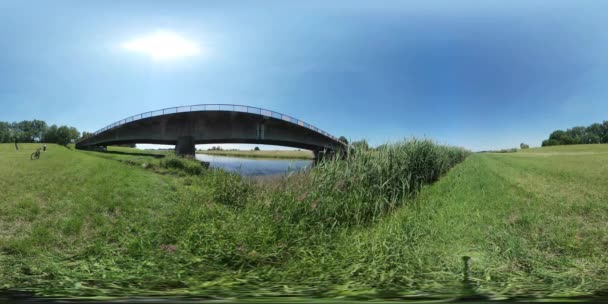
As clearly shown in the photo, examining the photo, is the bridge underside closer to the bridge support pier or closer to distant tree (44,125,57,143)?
the bridge support pier

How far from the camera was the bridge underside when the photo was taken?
19531 millimetres

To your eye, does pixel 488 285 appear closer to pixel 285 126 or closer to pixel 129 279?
pixel 129 279

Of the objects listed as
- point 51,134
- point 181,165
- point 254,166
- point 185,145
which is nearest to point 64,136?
point 51,134

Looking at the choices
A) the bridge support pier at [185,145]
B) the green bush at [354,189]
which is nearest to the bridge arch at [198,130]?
the bridge support pier at [185,145]

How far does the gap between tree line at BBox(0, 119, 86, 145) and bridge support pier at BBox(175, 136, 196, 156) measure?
12.8 meters

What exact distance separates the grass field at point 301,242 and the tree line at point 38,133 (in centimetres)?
2206

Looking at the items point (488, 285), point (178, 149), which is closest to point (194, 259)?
point (488, 285)

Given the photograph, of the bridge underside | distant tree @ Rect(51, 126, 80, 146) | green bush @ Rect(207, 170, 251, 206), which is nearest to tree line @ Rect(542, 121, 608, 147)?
the bridge underside

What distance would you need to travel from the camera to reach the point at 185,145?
19734 mm

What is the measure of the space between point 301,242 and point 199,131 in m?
17.3

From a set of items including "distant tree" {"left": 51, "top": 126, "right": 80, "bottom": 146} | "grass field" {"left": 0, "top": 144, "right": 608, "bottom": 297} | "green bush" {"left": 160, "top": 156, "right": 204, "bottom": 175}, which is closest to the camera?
"grass field" {"left": 0, "top": 144, "right": 608, "bottom": 297}

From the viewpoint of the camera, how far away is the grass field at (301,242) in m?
2.92

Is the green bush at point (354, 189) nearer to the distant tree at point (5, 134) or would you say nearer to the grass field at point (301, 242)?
the grass field at point (301, 242)

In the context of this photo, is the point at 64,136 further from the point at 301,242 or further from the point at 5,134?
the point at 301,242
